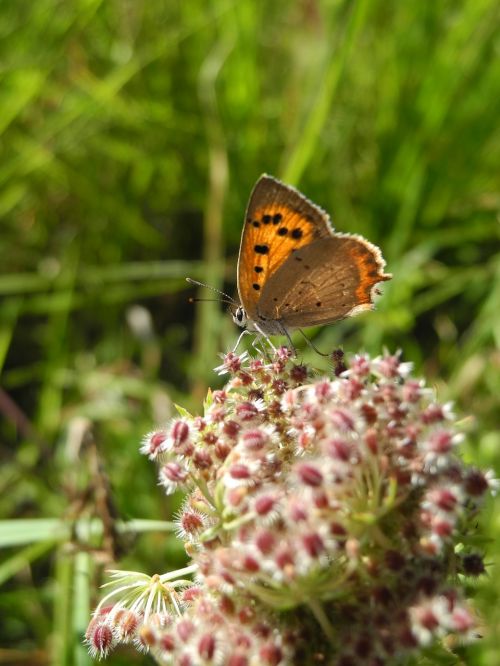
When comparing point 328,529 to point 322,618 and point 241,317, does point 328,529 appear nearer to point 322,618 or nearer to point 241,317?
point 322,618

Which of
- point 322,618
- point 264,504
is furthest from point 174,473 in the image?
point 322,618

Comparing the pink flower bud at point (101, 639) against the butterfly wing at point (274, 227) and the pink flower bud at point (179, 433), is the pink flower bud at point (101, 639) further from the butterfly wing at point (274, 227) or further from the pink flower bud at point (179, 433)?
the butterfly wing at point (274, 227)

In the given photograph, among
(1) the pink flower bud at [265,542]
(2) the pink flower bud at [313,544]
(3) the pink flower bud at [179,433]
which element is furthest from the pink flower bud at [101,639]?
(2) the pink flower bud at [313,544]

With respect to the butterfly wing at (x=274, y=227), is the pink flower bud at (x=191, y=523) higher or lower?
lower

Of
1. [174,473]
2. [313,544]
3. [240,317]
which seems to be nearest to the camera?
[313,544]

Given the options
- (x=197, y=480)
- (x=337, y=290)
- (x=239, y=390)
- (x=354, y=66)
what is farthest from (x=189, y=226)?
(x=197, y=480)

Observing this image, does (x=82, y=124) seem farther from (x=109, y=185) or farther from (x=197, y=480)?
(x=197, y=480)
